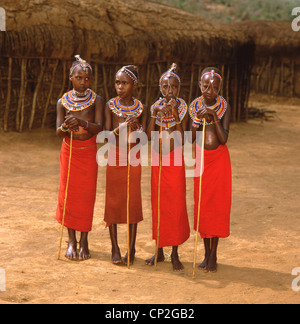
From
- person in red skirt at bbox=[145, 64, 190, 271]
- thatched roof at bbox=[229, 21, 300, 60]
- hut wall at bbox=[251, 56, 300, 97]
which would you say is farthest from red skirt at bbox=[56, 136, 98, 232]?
hut wall at bbox=[251, 56, 300, 97]

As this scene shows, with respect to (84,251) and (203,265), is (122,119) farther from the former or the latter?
(203,265)

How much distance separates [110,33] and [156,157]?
22.2 feet

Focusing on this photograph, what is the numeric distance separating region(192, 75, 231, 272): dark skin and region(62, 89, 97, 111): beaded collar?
91 centimetres

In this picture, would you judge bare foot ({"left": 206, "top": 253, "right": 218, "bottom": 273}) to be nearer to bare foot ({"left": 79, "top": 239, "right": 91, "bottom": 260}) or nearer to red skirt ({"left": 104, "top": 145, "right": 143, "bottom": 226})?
red skirt ({"left": 104, "top": 145, "right": 143, "bottom": 226})

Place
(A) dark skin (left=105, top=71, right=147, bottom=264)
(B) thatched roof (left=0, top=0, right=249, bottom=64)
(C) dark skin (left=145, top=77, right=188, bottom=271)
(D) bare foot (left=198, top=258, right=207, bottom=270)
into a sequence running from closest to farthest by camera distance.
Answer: (C) dark skin (left=145, top=77, right=188, bottom=271) → (A) dark skin (left=105, top=71, right=147, bottom=264) → (D) bare foot (left=198, top=258, right=207, bottom=270) → (B) thatched roof (left=0, top=0, right=249, bottom=64)

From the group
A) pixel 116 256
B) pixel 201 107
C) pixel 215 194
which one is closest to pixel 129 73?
pixel 201 107

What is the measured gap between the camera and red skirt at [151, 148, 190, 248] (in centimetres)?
412

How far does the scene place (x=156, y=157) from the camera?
4.10m

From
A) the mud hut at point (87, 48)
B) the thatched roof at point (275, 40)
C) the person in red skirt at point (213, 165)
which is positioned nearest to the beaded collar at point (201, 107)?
the person in red skirt at point (213, 165)

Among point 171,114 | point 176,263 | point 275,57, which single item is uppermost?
point 275,57

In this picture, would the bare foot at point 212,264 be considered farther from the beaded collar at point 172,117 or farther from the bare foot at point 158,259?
the beaded collar at point 172,117

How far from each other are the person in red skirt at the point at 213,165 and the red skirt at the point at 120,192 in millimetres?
520

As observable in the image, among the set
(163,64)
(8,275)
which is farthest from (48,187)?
(163,64)

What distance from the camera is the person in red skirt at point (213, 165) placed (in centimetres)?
399
